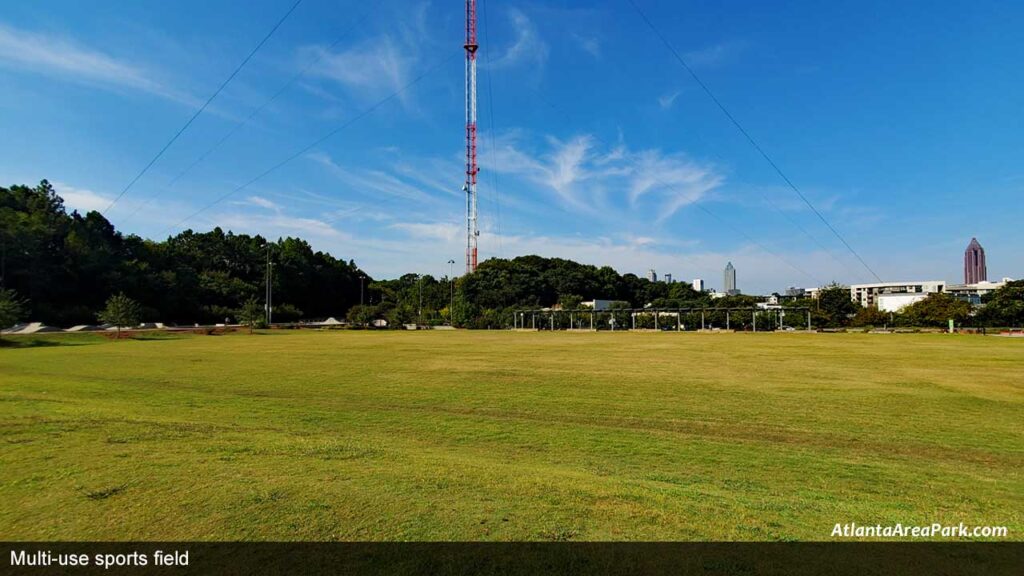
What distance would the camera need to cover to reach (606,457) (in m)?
8.09

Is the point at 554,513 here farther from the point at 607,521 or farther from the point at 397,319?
the point at 397,319

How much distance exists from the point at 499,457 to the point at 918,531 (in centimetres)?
504

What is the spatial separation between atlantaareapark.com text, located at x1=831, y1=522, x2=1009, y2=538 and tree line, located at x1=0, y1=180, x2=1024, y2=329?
168 feet

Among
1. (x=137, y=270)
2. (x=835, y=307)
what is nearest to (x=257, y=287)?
(x=137, y=270)

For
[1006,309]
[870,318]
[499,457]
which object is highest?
[1006,309]

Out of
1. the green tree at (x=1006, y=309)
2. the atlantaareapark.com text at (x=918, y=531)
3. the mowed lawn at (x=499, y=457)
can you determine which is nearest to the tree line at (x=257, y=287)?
the green tree at (x=1006, y=309)

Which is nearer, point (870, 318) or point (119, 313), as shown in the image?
point (119, 313)

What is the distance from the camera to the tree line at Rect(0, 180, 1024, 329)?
62312mm

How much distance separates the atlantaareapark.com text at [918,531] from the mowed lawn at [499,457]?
184mm

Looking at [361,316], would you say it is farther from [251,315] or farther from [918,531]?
[918,531]

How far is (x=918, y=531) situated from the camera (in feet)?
15.9

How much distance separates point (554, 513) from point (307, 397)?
11.1 metres

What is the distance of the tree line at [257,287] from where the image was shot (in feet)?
204
